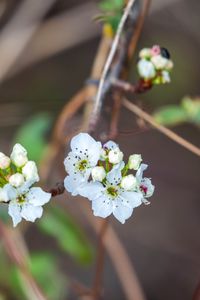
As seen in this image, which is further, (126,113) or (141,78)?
(126,113)

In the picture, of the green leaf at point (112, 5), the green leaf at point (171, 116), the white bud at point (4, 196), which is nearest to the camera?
the white bud at point (4, 196)

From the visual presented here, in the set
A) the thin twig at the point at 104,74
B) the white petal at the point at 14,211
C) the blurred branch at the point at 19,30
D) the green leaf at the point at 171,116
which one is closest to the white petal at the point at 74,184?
the white petal at the point at 14,211

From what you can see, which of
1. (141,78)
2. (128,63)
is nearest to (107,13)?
(128,63)

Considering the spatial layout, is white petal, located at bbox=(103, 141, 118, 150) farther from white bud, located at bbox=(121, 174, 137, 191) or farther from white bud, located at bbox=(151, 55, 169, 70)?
white bud, located at bbox=(151, 55, 169, 70)

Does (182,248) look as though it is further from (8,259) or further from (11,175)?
(11,175)

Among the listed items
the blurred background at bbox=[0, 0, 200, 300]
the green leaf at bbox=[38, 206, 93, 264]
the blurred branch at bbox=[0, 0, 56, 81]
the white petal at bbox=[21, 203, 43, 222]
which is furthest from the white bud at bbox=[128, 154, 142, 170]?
the blurred branch at bbox=[0, 0, 56, 81]

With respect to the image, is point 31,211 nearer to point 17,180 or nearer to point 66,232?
point 17,180

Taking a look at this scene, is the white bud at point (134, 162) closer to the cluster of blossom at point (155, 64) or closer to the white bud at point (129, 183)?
the white bud at point (129, 183)
